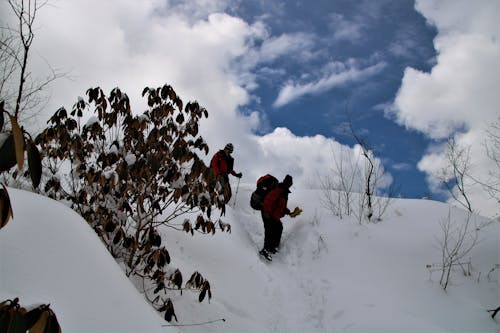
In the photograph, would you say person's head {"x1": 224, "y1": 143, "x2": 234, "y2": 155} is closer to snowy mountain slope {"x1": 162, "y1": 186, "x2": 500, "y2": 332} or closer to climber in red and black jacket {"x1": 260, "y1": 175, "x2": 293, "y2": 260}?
climber in red and black jacket {"x1": 260, "y1": 175, "x2": 293, "y2": 260}

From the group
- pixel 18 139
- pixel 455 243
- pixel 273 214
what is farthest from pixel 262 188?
pixel 18 139

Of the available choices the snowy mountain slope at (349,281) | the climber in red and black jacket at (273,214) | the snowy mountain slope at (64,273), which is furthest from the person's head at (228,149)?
the snowy mountain slope at (64,273)

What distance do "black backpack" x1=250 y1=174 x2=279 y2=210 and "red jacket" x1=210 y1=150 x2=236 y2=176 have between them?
0.79 m

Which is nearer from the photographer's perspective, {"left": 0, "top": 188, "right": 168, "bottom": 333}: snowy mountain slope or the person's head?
{"left": 0, "top": 188, "right": 168, "bottom": 333}: snowy mountain slope

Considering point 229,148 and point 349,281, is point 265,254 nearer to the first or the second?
point 349,281

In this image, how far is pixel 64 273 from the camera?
199 centimetres

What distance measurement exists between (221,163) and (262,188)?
122 centimetres

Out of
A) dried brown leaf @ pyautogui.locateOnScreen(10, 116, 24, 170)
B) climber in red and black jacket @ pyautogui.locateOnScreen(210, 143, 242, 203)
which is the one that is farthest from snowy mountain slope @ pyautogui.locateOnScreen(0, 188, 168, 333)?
climber in red and black jacket @ pyautogui.locateOnScreen(210, 143, 242, 203)

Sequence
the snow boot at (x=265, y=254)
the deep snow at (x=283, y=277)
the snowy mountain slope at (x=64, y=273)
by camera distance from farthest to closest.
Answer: the snow boot at (x=265, y=254) → the deep snow at (x=283, y=277) → the snowy mountain slope at (x=64, y=273)

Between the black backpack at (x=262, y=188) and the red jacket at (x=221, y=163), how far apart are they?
79 centimetres

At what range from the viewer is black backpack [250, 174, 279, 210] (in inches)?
316

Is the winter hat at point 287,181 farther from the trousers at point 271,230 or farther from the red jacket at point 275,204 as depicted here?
the trousers at point 271,230

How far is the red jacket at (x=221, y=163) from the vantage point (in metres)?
7.84

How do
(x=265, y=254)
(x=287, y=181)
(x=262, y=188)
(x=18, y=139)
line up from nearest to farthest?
(x=18, y=139)
(x=265, y=254)
(x=287, y=181)
(x=262, y=188)
